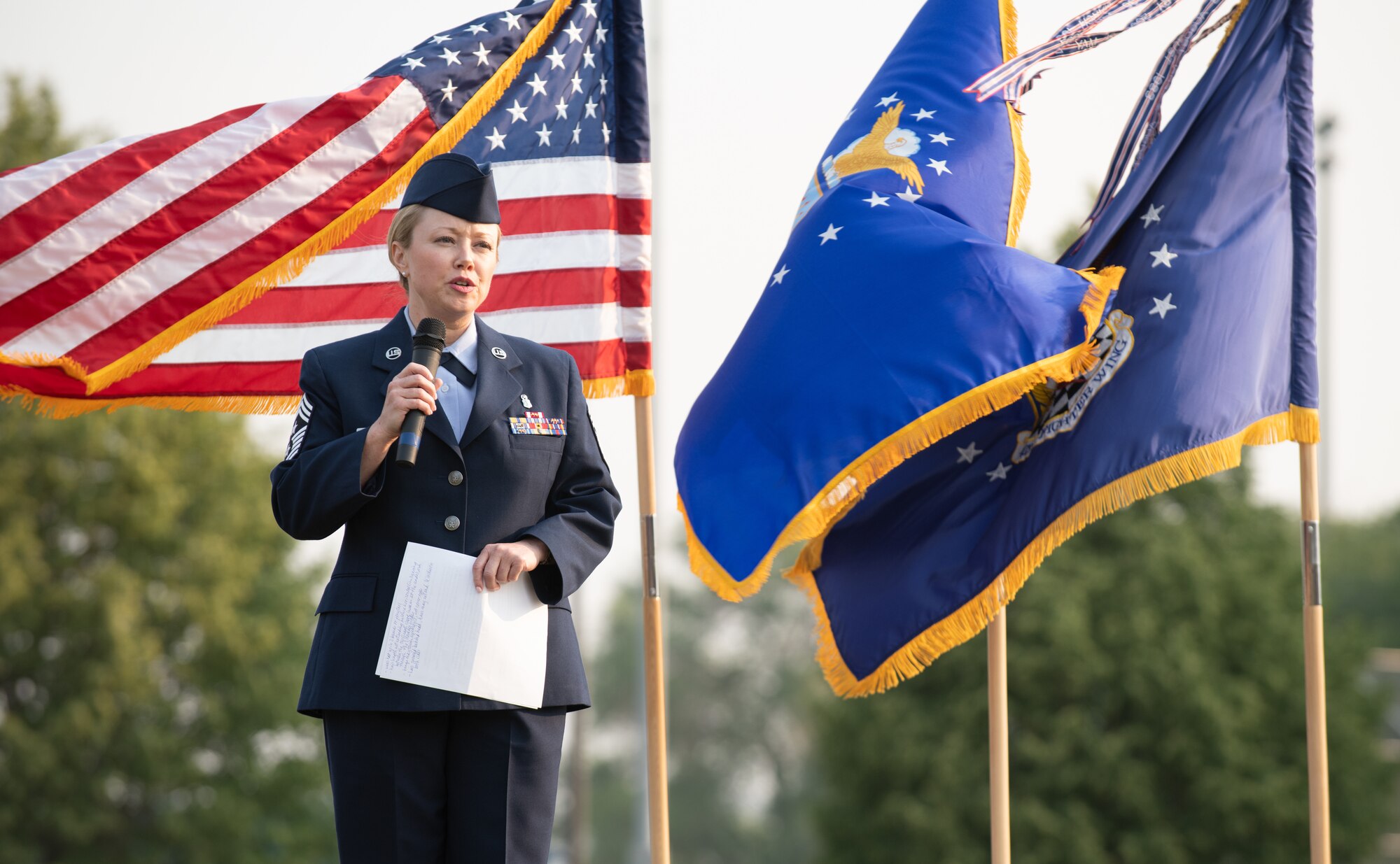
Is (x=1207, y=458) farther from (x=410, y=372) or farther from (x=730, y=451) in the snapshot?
(x=410, y=372)

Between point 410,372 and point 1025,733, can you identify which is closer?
point 410,372

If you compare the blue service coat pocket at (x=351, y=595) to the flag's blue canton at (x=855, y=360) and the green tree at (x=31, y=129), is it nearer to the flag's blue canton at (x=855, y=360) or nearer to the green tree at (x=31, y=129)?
the flag's blue canton at (x=855, y=360)

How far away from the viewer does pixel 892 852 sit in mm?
13570

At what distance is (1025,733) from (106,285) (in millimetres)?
10626

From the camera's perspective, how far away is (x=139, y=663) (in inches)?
631

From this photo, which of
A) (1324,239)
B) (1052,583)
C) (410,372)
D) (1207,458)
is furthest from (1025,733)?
(1324,239)

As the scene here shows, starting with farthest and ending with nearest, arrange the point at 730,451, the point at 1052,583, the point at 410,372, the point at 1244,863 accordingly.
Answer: the point at 1052,583 → the point at 1244,863 → the point at 730,451 → the point at 410,372

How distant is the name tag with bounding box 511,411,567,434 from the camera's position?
295 cm

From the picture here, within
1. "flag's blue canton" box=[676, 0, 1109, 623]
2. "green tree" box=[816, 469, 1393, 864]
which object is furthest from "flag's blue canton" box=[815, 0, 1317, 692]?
"green tree" box=[816, 469, 1393, 864]

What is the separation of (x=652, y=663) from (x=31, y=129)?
15960 mm

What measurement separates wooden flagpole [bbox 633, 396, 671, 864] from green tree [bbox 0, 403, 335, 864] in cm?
1313

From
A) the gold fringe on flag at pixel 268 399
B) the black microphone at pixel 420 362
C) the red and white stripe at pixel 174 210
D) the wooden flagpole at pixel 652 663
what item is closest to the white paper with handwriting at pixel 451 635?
the black microphone at pixel 420 362

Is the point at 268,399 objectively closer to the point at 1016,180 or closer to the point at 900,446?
the point at 900,446

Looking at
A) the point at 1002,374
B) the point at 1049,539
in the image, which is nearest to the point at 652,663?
the point at 1049,539
